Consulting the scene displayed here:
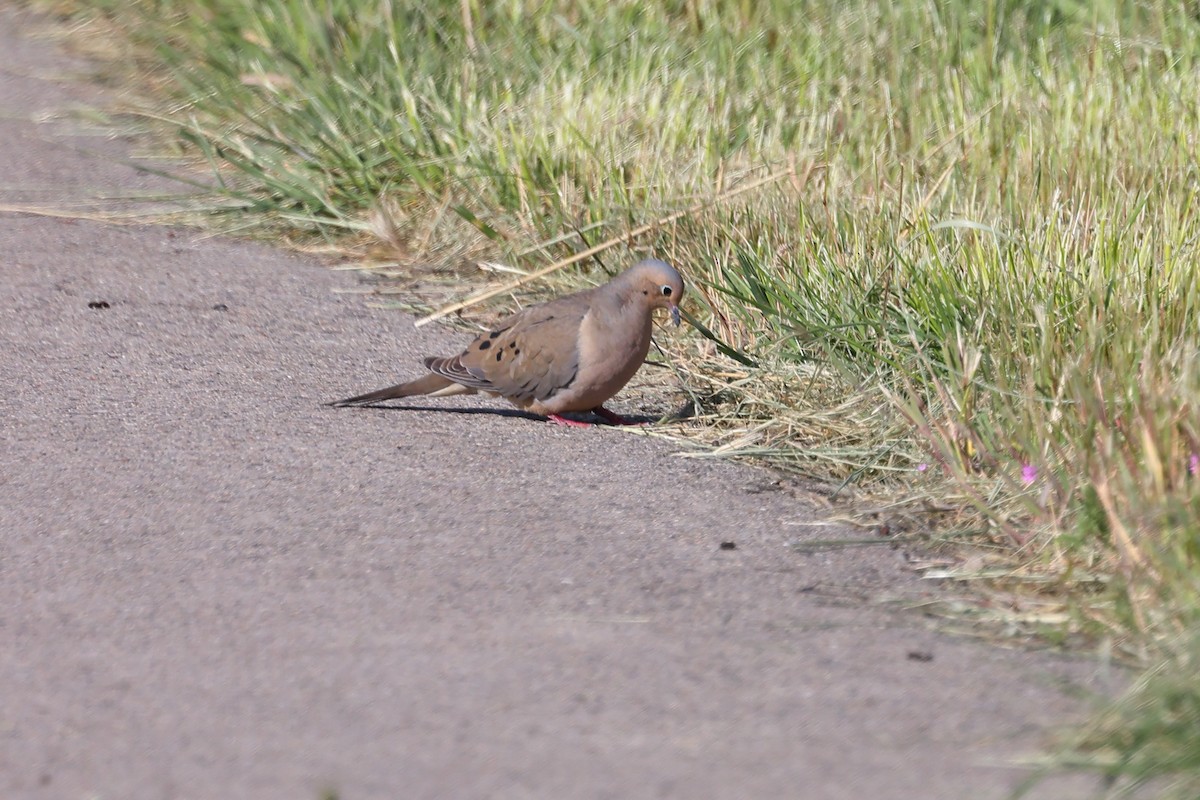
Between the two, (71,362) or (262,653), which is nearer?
(262,653)

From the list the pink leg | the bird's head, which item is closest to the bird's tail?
the pink leg

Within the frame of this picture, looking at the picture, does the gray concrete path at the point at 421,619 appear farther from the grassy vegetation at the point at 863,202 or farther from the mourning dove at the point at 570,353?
the grassy vegetation at the point at 863,202

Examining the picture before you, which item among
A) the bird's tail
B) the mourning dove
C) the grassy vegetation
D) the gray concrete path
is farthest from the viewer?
the bird's tail

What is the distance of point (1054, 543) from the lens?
136 inches

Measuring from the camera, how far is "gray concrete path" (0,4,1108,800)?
2.72m

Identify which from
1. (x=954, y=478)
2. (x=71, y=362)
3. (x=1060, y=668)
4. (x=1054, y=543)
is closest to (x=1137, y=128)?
(x=954, y=478)

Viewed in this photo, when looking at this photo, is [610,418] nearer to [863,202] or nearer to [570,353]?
[570,353]

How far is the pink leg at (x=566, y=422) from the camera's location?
4.75m

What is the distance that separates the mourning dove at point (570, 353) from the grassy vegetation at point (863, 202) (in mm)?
328

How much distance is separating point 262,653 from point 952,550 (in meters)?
1.57

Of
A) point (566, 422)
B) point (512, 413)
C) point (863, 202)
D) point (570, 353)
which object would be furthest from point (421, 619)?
point (863, 202)

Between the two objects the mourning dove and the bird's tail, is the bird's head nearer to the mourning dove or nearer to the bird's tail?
the mourning dove

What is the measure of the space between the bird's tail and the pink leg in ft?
0.90

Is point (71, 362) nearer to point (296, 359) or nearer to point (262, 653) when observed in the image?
point (296, 359)
